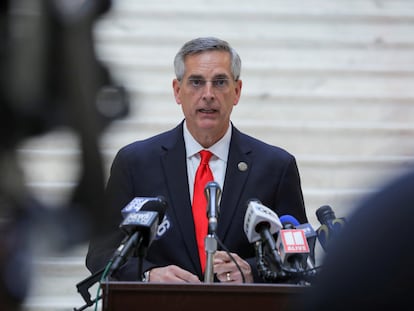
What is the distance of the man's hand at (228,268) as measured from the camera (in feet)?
10.9

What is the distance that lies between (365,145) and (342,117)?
0.31m

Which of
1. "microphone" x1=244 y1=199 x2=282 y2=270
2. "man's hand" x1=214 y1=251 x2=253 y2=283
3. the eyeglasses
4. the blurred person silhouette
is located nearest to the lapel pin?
the eyeglasses

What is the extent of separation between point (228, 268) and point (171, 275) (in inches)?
8.0

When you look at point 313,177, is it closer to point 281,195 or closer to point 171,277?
point 281,195

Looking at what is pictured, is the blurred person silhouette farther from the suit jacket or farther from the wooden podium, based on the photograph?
the suit jacket

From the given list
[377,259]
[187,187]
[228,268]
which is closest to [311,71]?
[187,187]

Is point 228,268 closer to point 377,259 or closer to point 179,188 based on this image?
point 179,188

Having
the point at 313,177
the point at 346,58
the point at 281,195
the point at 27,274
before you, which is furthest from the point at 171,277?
the point at 346,58

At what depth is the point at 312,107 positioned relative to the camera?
7.25 meters

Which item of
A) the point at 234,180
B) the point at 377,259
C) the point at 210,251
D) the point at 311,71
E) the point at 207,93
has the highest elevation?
the point at 311,71

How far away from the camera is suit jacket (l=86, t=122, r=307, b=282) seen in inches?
142

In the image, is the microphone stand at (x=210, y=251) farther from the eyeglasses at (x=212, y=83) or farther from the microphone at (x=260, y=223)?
the eyeglasses at (x=212, y=83)

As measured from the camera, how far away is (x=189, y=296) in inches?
104

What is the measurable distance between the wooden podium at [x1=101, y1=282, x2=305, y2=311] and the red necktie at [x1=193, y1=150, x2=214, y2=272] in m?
0.93
